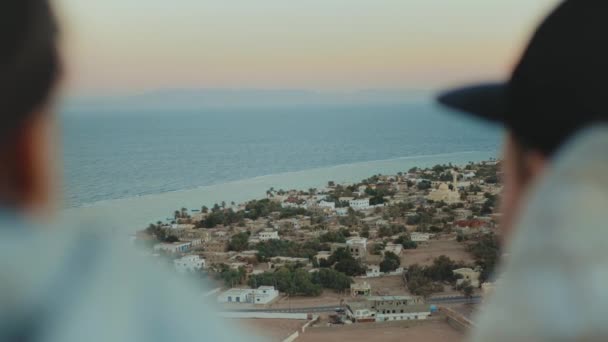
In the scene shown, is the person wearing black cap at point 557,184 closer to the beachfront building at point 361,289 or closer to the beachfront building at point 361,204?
the beachfront building at point 361,289

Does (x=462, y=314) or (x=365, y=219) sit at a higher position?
(x=365, y=219)

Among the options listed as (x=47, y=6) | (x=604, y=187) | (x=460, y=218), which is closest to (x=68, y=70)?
(x=47, y=6)

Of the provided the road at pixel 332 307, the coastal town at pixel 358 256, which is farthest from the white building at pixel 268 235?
the road at pixel 332 307

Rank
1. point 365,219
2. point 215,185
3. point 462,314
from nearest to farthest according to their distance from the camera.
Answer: point 462,314
point 215,185
point 365,219

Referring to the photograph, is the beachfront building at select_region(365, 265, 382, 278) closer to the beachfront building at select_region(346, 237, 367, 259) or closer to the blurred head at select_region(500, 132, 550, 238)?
the beachfront building at select_region(346, 237, 367, 259)

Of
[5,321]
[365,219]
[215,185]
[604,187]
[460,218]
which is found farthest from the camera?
[365,219]

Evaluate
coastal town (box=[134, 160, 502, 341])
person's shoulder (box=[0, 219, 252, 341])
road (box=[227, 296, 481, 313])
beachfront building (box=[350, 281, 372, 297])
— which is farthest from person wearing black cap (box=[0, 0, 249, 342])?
beachfront building (box=[350, 281, 372, 297])

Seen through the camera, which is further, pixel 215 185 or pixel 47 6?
pixel 215 185

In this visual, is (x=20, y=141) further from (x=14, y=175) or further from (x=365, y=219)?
(x=365, y=219)
